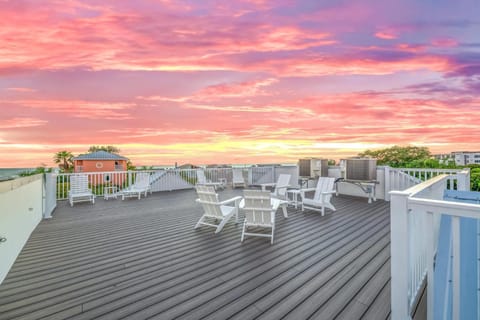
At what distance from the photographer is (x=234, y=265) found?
301 cm

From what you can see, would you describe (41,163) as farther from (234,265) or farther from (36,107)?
(234,265)

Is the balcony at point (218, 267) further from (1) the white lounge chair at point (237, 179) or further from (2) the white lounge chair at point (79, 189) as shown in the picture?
(1) the white lounge chair at point (237, 179)

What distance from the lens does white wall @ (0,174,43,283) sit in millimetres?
2602

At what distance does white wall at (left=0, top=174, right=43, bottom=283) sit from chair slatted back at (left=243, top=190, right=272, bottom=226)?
10.8 ft

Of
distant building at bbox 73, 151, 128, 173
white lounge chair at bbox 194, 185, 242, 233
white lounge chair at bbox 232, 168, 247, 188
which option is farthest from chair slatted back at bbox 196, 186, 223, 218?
distant building at bbox 73, 151, 128, 173

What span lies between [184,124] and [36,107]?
4.93m

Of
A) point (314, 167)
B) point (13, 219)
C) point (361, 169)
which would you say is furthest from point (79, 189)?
point (361, 169)

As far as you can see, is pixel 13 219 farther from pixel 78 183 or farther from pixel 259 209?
pixel 78 183

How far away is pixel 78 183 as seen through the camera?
26.5ft

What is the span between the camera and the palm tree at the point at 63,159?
21684 mm

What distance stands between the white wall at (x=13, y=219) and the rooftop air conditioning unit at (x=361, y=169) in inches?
348

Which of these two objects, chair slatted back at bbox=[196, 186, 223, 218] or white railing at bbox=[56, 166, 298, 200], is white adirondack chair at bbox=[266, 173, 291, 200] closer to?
chair slatted back at bbox=[196, 186, 223, 218]

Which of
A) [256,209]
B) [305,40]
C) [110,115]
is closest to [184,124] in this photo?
[110,115]

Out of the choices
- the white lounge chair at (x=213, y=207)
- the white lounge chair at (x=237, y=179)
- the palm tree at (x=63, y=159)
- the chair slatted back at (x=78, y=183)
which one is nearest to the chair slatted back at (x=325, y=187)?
the white lounge chair at (x=213, y=207)
